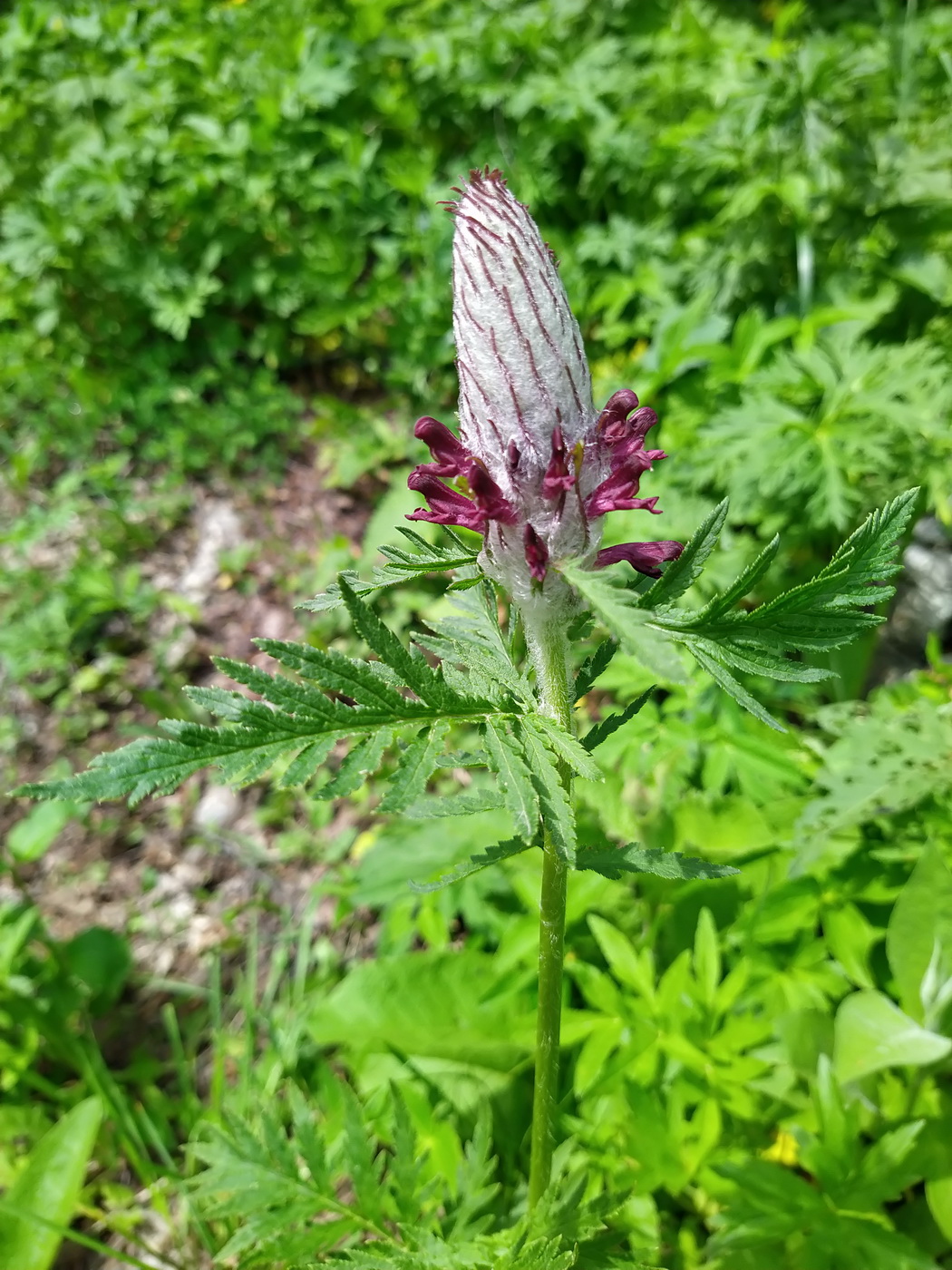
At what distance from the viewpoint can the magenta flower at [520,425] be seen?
2.99 feet

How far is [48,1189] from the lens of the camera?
2.10 meters

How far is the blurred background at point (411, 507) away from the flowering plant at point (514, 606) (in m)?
0.70

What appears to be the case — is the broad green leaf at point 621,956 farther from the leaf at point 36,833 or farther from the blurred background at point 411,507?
the leaf at point 36,833

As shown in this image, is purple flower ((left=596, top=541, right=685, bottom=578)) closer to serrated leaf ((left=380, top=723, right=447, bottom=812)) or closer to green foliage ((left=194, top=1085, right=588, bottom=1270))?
serrated leaf ((left=380, top=723, right=447, bottom=812))

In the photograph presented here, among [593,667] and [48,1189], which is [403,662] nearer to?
[593,667]

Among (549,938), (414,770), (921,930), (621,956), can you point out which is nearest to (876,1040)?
(921,930)

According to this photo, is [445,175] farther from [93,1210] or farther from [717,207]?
[93,1210]

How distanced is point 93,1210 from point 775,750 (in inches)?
89.2

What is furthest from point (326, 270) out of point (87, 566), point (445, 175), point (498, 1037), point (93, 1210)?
point (93, 1210)

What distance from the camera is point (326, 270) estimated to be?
→ 13.5ft

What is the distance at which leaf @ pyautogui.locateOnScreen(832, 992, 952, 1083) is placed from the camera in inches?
68.0

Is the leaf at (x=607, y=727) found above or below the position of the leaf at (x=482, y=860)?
above

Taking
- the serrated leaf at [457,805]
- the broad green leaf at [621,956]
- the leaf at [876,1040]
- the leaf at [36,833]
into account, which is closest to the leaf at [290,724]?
the serrated leaf at [457,805]

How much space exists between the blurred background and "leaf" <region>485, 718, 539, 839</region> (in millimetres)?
819
